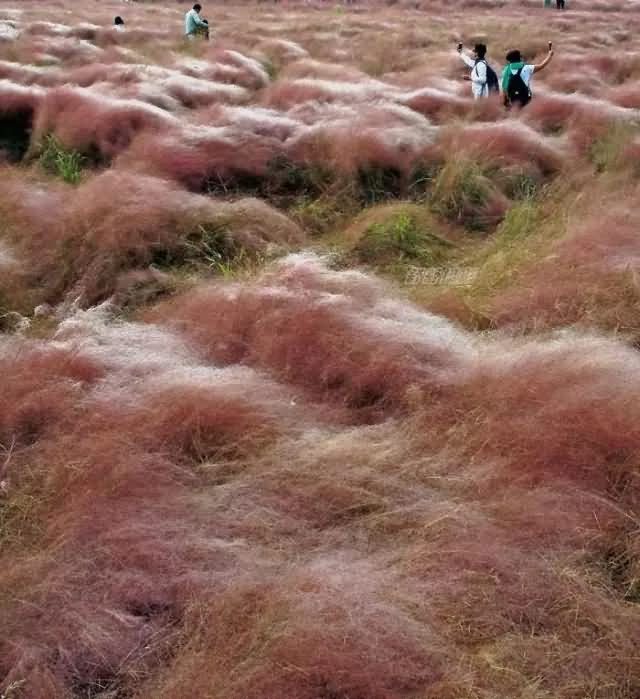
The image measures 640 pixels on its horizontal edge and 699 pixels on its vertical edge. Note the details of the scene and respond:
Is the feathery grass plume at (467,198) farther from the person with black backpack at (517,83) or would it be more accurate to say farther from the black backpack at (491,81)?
the black backpack at (491,81)

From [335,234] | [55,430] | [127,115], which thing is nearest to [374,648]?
[55,430]

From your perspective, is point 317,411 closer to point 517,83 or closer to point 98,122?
point 98,122

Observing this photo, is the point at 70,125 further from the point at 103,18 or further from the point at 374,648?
the point at 103,18

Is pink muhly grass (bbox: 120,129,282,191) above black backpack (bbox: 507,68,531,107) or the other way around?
the other way around

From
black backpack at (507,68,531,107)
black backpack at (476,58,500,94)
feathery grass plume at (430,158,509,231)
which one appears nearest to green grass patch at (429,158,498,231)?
feathery grass plume at (430,158,509,231)

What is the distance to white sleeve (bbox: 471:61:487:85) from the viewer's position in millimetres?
8906

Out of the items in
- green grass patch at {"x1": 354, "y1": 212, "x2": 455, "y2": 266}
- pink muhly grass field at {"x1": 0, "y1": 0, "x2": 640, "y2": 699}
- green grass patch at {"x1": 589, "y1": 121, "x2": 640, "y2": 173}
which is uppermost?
green grass patch at {"x1": 589, "y1": 121, "x2": 640, "y2": 173}

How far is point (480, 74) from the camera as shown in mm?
8906

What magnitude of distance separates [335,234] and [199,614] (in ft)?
13.1

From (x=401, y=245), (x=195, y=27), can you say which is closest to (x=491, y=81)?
(x=401, y=245)

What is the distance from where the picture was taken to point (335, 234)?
6066 millimetres

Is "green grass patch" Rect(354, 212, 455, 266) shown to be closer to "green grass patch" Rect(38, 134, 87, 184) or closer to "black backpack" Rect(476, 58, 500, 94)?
"green grass patch" Rect(38, 134, 87, 184)

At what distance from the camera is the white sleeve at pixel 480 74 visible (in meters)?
8.91

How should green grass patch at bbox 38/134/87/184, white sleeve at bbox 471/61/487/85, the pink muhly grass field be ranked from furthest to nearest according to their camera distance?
white sleeve at bbox 471/61/487/85 < green grass patch at bbox 38/134/87/184 < the pink muhly grass field
